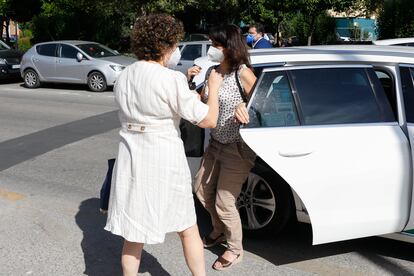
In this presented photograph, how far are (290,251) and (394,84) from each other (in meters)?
1.44

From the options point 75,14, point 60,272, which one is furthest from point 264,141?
point 75,14

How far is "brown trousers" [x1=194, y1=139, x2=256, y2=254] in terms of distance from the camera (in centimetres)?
354

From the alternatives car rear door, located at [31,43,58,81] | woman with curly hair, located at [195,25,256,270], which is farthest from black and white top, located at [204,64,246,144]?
car rear door, located at [31,43,58,81]

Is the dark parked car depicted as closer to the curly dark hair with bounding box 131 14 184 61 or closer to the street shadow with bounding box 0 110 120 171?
the street shadow with bounding box 0 110 120 171

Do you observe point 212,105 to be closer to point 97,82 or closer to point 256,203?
point 256,203

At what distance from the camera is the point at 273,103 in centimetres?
366

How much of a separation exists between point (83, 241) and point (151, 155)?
174cm

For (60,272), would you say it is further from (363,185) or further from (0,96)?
(0,96)

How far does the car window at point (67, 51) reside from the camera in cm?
1472

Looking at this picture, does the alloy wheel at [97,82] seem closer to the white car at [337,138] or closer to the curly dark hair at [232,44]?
the white car at [337,138]

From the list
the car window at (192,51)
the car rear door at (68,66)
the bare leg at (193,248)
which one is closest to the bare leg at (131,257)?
the bare leg at (193,248)

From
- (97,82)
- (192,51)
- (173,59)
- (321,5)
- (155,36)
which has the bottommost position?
(97,82)

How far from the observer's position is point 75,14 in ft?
87.1

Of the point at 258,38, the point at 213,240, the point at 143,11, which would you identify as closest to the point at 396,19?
the point at 143,11
